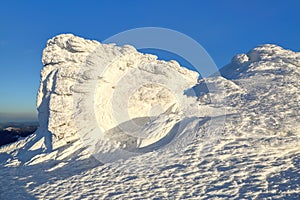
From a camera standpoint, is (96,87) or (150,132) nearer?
(150,132)

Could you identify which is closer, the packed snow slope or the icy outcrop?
the packed snow slope

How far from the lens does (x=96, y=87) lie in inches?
807

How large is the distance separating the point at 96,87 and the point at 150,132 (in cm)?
583

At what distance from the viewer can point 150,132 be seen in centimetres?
1652

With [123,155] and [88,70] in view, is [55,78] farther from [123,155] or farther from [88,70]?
[123,155]

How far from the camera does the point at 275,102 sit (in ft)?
55.6

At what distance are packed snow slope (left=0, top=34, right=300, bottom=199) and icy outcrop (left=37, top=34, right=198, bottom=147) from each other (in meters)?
0.07

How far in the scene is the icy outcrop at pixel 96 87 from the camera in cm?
2064

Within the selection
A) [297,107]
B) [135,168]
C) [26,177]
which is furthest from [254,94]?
[26,177]

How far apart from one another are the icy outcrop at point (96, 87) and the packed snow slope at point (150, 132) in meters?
0.07

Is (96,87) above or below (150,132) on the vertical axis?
above

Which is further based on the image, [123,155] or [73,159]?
[73,159]

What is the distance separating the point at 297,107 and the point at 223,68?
17491 mm

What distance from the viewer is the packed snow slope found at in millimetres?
11500
